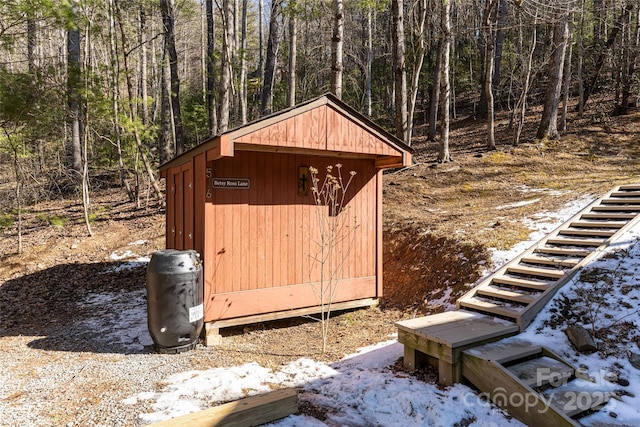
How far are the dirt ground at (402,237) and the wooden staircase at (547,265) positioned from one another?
21.8 inches

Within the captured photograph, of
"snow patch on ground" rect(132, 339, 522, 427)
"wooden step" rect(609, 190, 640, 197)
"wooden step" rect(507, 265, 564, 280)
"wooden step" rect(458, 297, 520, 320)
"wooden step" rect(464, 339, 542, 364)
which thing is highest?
"wooden step" rect(609, 190, 640, 197)

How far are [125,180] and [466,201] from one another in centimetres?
1021

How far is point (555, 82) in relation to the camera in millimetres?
12078

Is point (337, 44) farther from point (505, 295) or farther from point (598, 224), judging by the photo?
point (505, 295)

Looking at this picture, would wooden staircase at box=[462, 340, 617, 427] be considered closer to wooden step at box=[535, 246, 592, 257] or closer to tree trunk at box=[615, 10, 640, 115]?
wooden step at box=[535, 246, 592, 257]

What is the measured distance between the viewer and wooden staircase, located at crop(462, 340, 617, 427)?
2.95 m

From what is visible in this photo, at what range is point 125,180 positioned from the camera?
486 inches

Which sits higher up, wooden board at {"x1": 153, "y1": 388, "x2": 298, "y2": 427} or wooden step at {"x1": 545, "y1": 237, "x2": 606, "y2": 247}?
wooden step at {"x1": 545, "y1": 237, "x2": 606, "y2": 247}

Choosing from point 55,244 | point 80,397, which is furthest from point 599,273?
point 55,244

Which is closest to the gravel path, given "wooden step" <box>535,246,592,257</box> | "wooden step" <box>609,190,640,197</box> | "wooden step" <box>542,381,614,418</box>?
"wooden step" <box>542,381,614,418</box>

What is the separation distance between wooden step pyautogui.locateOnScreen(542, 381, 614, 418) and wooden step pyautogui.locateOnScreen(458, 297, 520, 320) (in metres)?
0.92

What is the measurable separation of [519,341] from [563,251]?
215 cm

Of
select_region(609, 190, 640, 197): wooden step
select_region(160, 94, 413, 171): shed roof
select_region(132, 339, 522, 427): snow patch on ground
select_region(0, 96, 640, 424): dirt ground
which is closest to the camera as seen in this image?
select_region(132, 339, 522, 427): snow patch on ground

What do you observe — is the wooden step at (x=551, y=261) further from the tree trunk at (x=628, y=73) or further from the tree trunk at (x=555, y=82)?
the tree trunk at (x=628, y=73)
